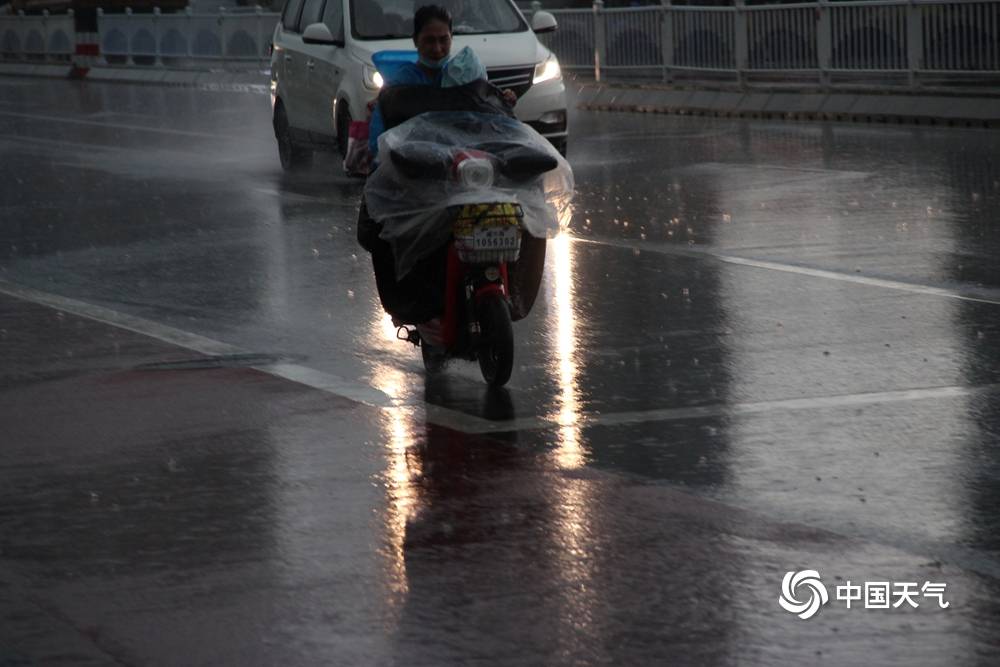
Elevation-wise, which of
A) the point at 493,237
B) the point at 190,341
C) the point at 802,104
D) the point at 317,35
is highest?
the point at 317,35

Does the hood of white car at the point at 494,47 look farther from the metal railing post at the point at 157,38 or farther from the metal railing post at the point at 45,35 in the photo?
the metal railing post at the point at 45,35

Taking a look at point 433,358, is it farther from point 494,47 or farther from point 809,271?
point 494,47

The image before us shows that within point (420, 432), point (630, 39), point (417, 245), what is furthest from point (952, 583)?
point (630, 39)

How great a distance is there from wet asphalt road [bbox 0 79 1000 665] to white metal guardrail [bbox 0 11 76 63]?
3515cm

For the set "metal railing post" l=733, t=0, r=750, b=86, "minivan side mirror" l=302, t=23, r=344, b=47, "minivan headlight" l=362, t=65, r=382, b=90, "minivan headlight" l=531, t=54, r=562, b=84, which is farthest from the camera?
"metal railing post" l=733, t=0, r=750, b=86

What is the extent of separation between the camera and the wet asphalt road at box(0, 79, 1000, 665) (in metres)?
5.27

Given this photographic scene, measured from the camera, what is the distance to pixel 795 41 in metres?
26.1

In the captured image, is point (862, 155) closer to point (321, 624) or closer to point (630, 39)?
point (630, 39)

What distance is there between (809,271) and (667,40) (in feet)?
57.9

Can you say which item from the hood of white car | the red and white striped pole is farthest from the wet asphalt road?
the red and white striped pole

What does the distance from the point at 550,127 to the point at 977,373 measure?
1099 cm

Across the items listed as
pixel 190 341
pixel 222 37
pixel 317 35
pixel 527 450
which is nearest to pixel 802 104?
pixel 317 35

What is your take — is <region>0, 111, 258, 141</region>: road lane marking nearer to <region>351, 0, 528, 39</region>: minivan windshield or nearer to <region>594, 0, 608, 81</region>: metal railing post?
<region>351, 0, 528, 39</region>: minivan windshield

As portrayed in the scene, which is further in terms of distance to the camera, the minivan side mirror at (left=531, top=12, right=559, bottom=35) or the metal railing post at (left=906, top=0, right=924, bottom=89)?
the metal railing post at (left=906, top=0, right=924, bottom=89)
